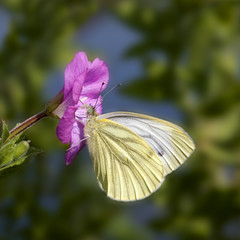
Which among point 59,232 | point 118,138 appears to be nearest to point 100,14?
point 59,232

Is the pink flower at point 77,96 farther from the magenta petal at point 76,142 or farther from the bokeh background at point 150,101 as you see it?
the bokeh background at point 150,101

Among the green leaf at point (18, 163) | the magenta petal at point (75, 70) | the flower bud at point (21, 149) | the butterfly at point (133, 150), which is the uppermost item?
the magenta petal at point (75, 70)

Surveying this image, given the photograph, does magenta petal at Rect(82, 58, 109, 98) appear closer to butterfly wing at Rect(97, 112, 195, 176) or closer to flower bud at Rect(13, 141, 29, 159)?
butterfly wing at Rect(97, 112, 195, 176)

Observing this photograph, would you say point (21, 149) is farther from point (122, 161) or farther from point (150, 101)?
point (150, 101)

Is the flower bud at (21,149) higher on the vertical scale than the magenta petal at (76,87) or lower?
lower

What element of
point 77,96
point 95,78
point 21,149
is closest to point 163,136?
point 95,78

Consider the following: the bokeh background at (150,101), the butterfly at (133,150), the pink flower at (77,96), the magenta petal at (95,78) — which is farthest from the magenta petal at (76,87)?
the bokeh background at (150,101)
